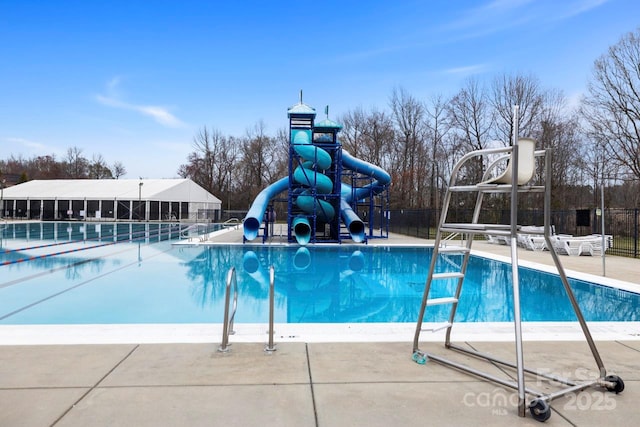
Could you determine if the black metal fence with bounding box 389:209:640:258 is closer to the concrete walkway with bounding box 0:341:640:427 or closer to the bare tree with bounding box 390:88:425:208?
the bare tree with bounding box 390:88:425:208

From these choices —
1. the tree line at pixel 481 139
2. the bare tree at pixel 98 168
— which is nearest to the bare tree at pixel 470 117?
the tree line at pixel 481 139

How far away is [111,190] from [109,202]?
1.54 metres

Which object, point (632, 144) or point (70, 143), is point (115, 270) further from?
point (70, 143)

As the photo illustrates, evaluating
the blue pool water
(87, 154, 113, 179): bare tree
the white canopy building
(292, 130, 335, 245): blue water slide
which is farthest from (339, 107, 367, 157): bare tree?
(87, 154, 113, 179): bare tree

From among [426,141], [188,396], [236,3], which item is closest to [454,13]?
[236,3]

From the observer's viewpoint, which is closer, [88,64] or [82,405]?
[82,405]

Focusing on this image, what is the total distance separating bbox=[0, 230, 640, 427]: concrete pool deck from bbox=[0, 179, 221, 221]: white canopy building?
4096 centimetres

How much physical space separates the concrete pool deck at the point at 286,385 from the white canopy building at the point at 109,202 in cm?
4096

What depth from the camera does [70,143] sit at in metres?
66.1

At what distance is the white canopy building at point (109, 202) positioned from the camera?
43.0m

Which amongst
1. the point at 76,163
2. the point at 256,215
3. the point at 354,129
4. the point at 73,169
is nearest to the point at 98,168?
the point at 76,163

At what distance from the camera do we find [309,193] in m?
19.4

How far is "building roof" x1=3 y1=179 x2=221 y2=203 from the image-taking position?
1695 inches

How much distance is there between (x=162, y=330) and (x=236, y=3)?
15.7m
